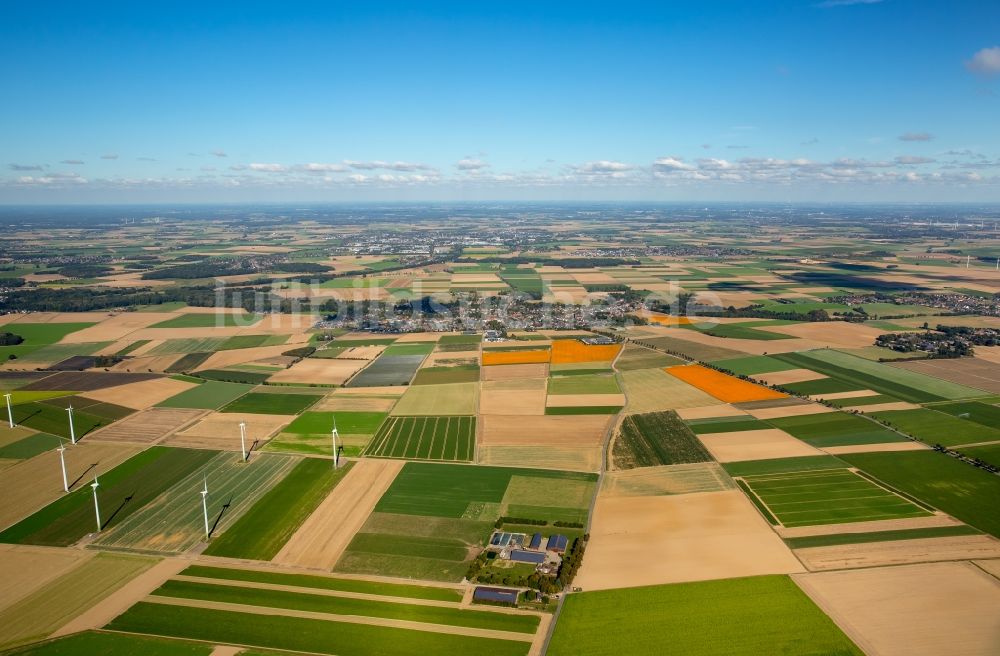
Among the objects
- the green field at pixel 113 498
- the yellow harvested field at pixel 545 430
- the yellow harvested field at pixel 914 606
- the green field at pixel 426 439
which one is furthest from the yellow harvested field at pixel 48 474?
the yellow harvested field at pixel 914 606

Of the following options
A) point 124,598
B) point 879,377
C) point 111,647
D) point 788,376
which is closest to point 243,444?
point 124,598

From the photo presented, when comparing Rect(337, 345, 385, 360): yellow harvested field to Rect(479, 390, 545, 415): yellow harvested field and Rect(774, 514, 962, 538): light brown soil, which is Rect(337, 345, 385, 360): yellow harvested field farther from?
Rect(774, 514, 962, 538): light brown soil

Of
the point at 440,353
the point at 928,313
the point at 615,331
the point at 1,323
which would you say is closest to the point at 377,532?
the point at 440,353

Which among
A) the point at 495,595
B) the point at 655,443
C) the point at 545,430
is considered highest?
the point at 655,443

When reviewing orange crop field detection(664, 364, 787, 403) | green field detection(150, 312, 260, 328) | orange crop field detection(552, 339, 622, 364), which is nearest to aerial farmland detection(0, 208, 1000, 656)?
orange crop field detection(664, 364, 787, 403)

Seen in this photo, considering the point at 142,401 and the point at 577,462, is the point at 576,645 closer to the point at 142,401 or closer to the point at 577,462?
the point at 577,462

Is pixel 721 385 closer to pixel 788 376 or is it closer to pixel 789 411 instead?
pixel 789 411

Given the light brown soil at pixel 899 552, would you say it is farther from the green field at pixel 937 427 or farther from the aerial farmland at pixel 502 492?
the green field at pixel 937 427
